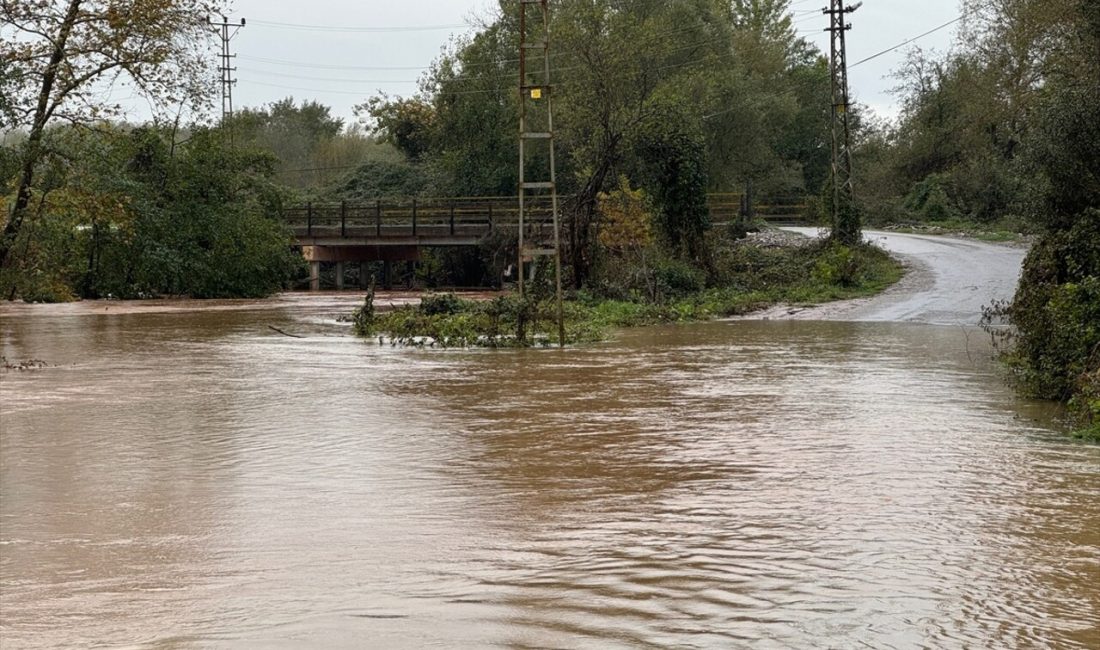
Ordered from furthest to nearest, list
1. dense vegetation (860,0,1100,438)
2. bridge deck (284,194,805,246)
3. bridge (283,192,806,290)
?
bridge (283,192,806,290), bridge deck (284,194,805,246), dense vegetation (860,0,1100,438)

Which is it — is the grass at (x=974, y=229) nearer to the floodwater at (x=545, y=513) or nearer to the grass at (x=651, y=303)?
the grass at (x=651, y=303)

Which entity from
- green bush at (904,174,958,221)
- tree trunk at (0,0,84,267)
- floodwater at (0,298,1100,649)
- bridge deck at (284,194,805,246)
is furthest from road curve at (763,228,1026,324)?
tree trunk at (0,0,84,267)

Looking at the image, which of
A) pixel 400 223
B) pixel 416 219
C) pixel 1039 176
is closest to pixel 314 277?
pixel 400 223

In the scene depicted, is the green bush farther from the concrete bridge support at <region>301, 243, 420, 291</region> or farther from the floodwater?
the floodwater

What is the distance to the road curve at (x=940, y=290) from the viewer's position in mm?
26594

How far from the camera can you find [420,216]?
51.6m

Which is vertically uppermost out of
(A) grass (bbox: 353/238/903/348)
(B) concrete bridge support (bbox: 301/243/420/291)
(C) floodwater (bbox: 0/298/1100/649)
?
(B) concrete bridge support (bbox: 301/243/420/291)

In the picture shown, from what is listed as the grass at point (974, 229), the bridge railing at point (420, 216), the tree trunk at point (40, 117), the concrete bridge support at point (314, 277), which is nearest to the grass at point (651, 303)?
the tree trunk at point (40, 117)

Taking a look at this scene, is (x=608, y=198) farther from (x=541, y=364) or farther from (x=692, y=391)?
(x=692, y=391)

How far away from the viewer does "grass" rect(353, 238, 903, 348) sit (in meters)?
21.6

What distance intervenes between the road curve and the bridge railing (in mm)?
11906

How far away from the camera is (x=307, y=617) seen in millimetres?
6055

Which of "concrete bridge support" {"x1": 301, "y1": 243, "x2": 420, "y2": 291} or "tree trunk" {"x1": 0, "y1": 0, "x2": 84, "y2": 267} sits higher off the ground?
"tree trunk" {"x1": 0, "y1": 0, "x2": 84, "y2": 267}

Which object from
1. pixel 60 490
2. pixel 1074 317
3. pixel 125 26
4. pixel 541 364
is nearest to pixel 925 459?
pixel 1074 317
